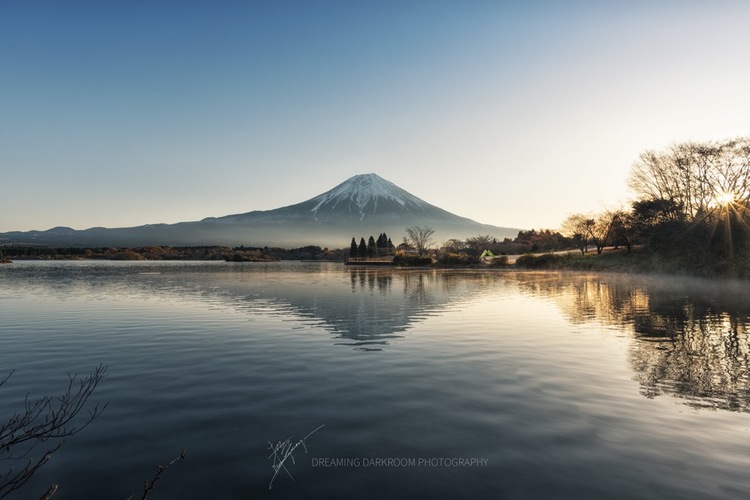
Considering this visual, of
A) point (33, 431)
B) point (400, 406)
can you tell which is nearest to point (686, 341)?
point (400, 406)

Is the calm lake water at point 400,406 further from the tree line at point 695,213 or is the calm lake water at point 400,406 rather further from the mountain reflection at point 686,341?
the tree line at point 695,213

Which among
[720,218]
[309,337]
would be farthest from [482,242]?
[309,337]

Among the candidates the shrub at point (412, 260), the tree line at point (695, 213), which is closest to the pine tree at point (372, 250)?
the shrub at point (412, 260)

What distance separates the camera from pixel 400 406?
975 centimetres

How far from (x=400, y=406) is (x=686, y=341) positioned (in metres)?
13.3

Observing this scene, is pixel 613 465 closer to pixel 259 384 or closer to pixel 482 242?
pixel 259 384

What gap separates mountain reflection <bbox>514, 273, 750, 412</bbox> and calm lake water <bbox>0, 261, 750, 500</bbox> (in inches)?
4.0

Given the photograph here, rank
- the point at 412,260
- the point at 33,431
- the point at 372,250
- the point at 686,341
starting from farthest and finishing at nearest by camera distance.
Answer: the point at 372,250
the point at 412,260
the point at 686,341
the point at 33,431

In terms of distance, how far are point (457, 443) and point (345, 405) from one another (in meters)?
2.92

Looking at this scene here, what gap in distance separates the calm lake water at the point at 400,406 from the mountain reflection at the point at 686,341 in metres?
0.10

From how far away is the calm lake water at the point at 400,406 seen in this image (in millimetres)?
6504

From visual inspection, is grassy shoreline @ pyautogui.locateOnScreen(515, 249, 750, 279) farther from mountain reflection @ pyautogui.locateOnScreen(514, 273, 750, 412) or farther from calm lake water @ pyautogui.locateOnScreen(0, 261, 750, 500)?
calm lake water @ pyautogui.locateOnScreen(0, 261, 750, 500)

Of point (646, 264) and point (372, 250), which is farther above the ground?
point (372, 250)

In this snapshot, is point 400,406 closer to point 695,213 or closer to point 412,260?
point 695,213
